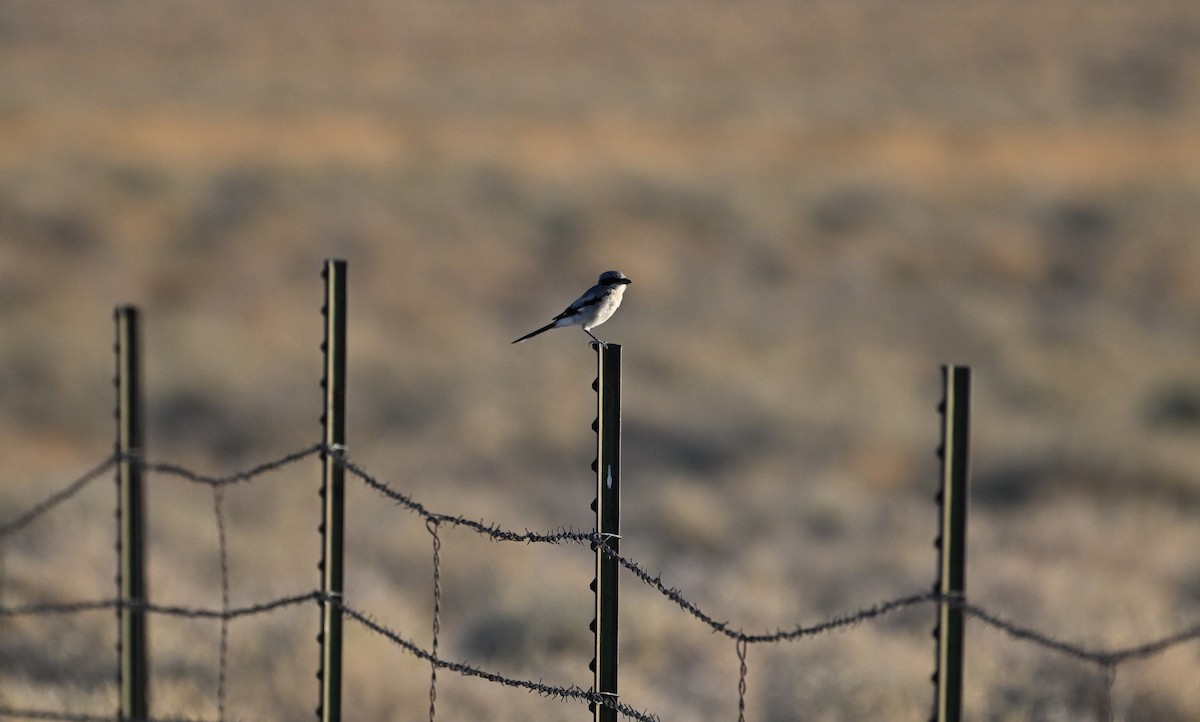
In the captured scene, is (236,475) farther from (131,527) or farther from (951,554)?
(951,554)

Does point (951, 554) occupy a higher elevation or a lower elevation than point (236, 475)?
lower

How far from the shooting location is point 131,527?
512 centimetres

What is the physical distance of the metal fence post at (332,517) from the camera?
440 cm

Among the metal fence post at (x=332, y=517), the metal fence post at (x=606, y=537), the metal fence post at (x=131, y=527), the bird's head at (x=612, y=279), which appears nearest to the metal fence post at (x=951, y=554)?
the metal fence post at (x=606, y=537)

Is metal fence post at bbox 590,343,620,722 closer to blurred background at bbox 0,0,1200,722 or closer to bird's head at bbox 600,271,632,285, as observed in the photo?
bird's head at bbox 600,271,632,285

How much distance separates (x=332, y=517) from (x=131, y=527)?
1.06m

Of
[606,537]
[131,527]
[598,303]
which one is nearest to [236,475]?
[131,527]

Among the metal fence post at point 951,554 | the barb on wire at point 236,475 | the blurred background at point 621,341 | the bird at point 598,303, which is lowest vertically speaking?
the metal fence post at point 951,554

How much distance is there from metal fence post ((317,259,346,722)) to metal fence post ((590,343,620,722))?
930mm

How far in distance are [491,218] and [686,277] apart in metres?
4.52

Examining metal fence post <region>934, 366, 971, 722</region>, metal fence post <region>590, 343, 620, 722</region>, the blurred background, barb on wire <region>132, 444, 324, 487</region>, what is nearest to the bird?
barb on wire <region>132, 444, 324, 487</region>

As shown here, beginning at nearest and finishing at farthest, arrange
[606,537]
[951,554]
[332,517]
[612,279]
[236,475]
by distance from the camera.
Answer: [951,554]
[606,537]
[332,517]
[236,475]
[612,279]

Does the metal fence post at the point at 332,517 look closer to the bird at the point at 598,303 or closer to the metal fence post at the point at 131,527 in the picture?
the metal fence post at the point at 131,527

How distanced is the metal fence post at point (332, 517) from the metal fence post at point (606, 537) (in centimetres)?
93
